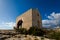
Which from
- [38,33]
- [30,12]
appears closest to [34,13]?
[30,12]

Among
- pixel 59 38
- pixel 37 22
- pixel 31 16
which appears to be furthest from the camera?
pixel 37 22

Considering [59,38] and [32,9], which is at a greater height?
[32,9]

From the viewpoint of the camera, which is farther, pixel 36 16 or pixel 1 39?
pixel 36 16

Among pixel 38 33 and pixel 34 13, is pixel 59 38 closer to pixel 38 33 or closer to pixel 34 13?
pixel 38 33

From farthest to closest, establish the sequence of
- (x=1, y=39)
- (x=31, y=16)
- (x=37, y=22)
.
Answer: (x=37, y=22) → (x=31, y=16) → (x=1, y=39)

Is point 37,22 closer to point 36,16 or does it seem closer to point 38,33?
point 36,16

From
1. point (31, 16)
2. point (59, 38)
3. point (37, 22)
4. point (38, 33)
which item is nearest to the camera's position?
point (59, 38)

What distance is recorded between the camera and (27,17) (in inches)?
539

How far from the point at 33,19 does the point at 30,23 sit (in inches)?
22.4

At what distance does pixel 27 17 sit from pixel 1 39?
791 centimetres

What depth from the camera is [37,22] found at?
1358 centimetres

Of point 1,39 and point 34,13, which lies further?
point 34,13

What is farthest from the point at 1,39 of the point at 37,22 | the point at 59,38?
the point at 37,22

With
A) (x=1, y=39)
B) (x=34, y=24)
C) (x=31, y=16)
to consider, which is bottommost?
(x=1, y=39)
